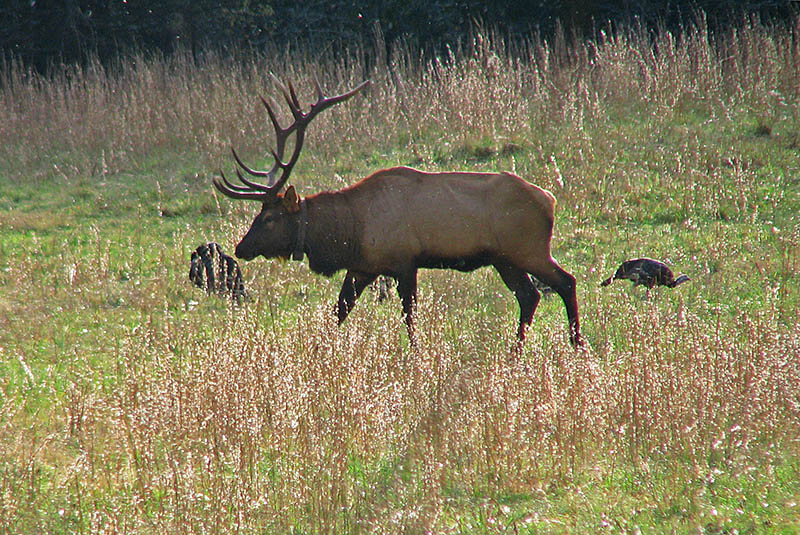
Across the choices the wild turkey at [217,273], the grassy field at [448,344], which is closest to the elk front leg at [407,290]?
the grassy field at [448,344]

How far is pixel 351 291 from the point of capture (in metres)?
7.37

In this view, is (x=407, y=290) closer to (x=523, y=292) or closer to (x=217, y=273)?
(x=523, y=292)

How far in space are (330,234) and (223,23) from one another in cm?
1503

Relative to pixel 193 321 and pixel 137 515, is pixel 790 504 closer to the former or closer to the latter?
pixel 137 515

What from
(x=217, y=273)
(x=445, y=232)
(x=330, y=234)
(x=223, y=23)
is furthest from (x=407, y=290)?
(x=223, y=23)

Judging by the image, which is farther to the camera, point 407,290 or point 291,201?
point 291,201

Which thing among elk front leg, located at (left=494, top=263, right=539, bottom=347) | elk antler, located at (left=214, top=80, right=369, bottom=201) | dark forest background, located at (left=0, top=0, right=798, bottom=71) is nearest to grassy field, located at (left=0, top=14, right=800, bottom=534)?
elk front leg, located at (left=494, top=263, right=539, bottom=347)

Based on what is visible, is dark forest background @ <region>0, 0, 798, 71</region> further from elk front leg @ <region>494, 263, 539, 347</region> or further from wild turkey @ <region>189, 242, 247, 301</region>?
elk front leg @ <region>494, 263, 539, 347</region>

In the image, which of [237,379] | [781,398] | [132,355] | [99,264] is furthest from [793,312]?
[99,264]

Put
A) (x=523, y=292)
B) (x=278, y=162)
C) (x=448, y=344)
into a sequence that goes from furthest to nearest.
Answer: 1. (x=278, y=162)
2. (x=523, y=292)
3. (x=448, y=344)

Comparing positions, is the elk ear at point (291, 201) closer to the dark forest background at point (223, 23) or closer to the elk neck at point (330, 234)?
the elk neck at point (330, 234)

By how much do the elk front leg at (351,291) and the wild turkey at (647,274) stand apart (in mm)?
2261

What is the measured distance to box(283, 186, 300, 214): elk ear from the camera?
7391 mm

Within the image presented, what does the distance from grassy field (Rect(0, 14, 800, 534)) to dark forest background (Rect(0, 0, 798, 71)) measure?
18.5 feet
